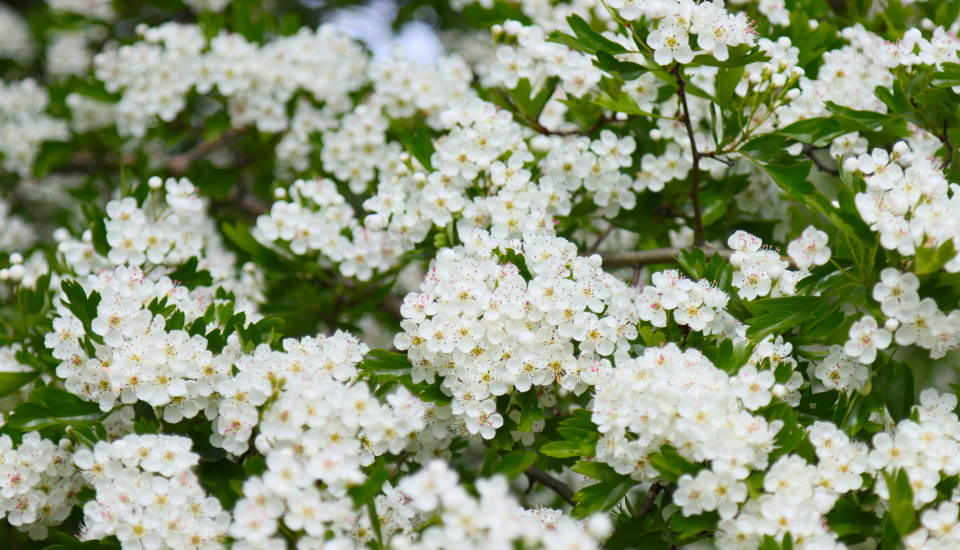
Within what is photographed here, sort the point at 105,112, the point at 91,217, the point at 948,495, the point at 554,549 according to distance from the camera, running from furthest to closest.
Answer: the point at 105,112 → the point at 91,217 → the point at 948,495 → the point at 554,549

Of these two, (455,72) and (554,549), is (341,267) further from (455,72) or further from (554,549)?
(554,549)

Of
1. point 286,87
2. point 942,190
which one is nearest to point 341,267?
point 286,87

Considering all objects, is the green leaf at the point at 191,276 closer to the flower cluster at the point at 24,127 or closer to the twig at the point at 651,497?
the twig at the point at 651,497

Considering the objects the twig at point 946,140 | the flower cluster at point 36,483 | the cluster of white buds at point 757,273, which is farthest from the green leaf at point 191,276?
the twig at point 946,140

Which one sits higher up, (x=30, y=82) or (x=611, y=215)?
(x=611, y=215)

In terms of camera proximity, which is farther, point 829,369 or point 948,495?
point 829,369

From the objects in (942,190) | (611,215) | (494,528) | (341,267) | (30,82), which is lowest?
(30,82)

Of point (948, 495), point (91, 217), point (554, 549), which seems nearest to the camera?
point (554, 549)

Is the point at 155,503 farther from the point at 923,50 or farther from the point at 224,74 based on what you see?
the point at 923,50
